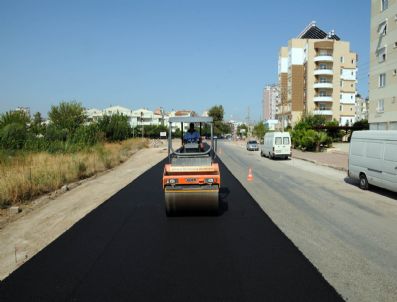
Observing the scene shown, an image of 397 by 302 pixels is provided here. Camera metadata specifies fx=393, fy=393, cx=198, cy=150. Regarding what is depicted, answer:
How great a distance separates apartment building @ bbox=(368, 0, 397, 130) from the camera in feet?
110

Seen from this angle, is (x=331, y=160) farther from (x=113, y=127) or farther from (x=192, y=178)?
(x=113, y=127)

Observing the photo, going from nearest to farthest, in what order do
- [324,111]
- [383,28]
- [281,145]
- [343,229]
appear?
1. [343,229]
2. [281,145]
3. [383,28]
4. [324,111]

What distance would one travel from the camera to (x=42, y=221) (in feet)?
32.4

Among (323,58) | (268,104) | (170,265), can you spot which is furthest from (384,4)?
(268,104)

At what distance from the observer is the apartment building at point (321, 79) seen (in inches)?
2945

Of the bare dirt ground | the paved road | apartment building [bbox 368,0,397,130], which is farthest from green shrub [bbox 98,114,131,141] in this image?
the paved road

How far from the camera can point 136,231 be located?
841 cm

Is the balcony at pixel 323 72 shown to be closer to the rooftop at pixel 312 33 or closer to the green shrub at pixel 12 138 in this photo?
the rooftop at pixel 312 33

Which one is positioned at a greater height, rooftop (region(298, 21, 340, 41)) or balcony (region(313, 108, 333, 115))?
rooftop (region(298, 21, 340, 41))

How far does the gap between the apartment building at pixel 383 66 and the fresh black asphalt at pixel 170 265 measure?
2939 cm

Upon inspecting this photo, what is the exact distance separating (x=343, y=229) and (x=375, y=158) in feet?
20.7

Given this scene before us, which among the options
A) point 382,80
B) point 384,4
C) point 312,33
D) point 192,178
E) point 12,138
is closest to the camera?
point 192,178

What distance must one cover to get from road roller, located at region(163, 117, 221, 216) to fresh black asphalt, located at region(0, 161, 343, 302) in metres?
0.36

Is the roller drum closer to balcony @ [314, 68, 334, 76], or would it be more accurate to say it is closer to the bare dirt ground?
the bare dirt ground
